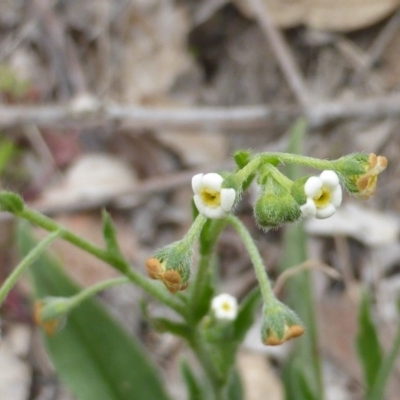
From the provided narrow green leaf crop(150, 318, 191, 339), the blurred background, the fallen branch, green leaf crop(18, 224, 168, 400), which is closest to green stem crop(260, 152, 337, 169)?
narrow green leaf crop(150, 318, 191, 339)

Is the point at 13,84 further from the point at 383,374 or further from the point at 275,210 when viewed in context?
the point at 275,210

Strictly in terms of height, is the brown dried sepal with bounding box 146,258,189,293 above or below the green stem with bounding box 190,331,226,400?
above

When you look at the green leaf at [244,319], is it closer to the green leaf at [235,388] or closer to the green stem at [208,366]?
the green stem at [208,366]

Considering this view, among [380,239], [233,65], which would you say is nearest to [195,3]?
[233,65]

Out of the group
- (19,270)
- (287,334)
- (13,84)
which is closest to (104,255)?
(19,270)

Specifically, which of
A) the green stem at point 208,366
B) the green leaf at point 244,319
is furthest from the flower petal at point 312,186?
the green stem at point 208,366

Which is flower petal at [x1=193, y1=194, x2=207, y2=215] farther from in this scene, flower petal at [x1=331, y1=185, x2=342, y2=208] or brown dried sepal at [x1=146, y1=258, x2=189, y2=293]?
flower petal at [x1=331, y1=185, x2=342, y2=208]
